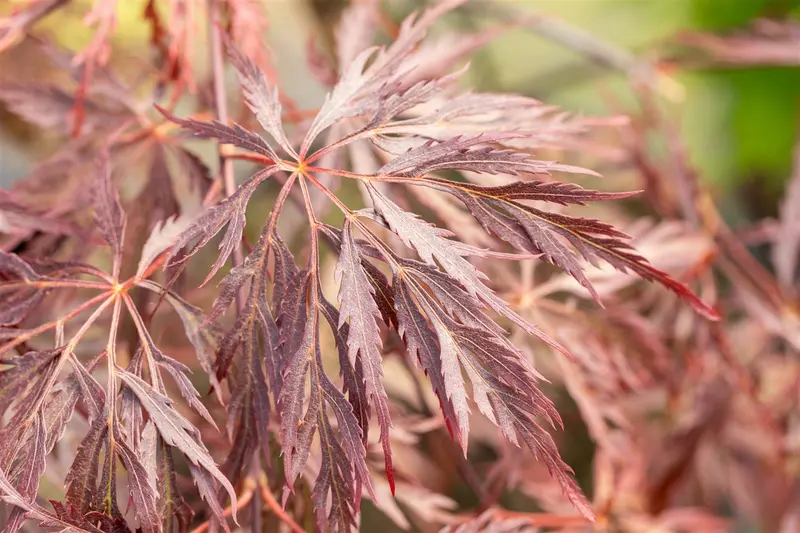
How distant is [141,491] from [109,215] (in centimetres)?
20

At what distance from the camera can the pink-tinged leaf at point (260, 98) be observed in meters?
0.42

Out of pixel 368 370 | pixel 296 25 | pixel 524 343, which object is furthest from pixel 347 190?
pixel 368 370

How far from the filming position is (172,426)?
0.38 metres

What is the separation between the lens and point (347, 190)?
104 centimetres

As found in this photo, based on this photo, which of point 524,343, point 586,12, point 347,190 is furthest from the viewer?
point 586,12

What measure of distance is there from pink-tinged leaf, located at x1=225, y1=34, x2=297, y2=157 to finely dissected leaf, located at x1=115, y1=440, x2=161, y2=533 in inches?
8.7

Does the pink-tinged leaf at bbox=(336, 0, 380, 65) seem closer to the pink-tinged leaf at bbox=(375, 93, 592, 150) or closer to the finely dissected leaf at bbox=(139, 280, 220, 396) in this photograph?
the pink-tinged leaf at bbox=(375, 93, 592, 150)

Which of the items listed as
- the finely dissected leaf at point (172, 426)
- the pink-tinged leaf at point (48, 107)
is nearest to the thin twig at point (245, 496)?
the finely dissected leaf at point (172, 426)

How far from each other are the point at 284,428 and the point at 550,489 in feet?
1.86

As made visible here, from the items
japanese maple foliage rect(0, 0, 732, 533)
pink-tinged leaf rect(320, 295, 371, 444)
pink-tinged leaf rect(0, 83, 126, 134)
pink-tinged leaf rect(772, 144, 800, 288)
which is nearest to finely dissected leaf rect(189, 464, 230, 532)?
japanese maple foliage rect(0, 0, 732, 533)

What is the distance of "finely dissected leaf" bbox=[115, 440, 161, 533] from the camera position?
37 cm

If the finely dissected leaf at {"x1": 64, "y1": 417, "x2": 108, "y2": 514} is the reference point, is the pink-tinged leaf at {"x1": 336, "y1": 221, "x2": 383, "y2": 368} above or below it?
above

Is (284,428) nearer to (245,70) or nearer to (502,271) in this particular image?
(245,70)

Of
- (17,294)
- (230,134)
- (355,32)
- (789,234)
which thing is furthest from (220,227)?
(789,234)
